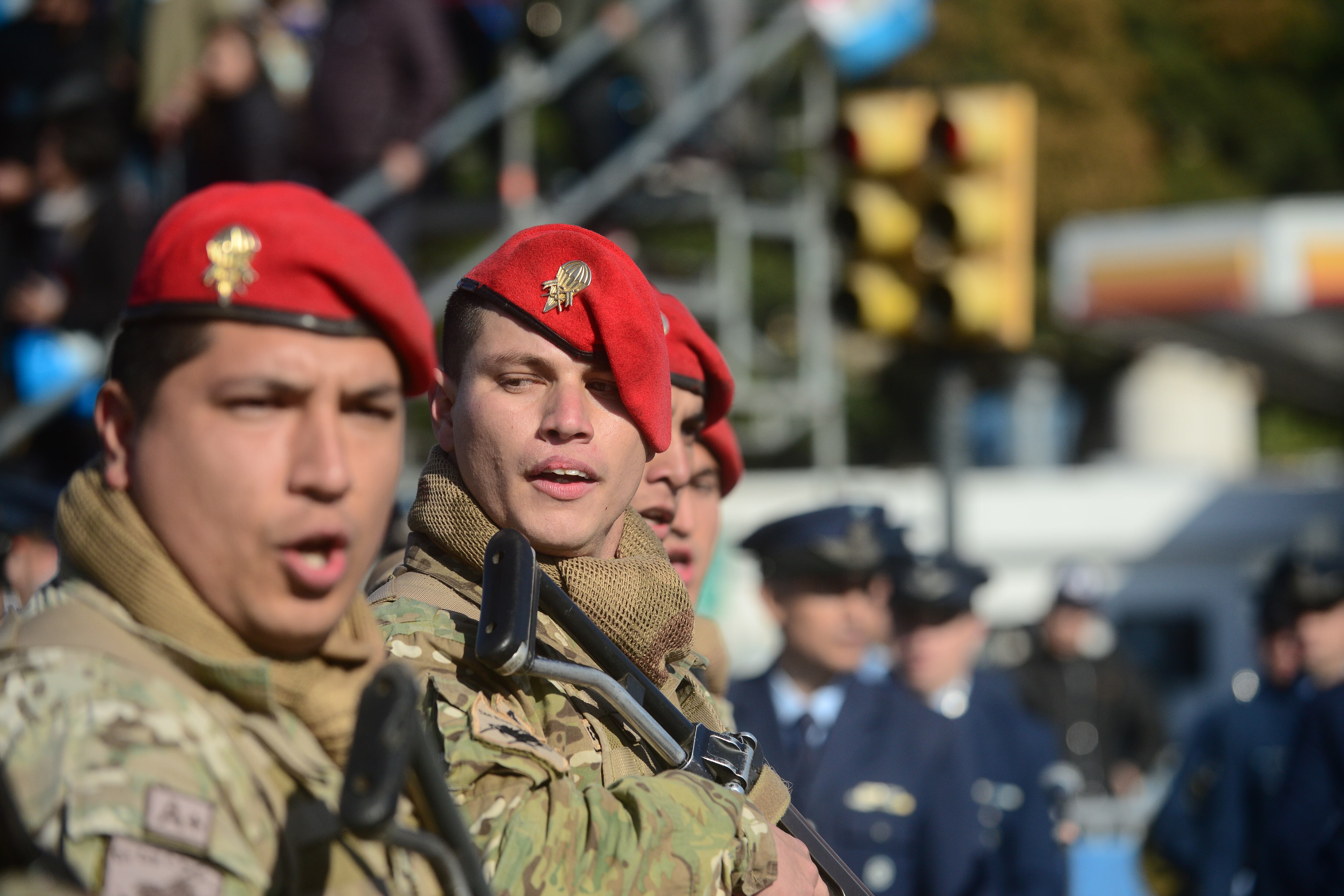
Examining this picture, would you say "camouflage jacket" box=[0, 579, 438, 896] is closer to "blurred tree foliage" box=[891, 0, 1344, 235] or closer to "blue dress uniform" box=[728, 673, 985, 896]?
"blue dress uniform" box=[728, 673, 985, 896]

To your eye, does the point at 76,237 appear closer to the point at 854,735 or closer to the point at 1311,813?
the point at 854,735

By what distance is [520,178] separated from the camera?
8.35 metres

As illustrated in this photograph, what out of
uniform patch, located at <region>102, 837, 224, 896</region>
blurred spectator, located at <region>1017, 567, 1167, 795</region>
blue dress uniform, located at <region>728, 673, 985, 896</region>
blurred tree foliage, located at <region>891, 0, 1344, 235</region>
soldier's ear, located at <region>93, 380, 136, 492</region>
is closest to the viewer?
uniform patch, located at <region>102, 837, 224, 896</region>

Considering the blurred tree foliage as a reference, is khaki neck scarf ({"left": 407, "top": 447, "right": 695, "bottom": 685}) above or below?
below

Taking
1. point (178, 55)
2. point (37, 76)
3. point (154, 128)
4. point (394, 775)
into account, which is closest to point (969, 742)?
point (394, 775)

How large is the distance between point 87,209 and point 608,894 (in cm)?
683

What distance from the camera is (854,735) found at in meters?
4.93

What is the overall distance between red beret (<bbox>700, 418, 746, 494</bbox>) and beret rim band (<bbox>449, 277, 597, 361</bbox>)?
1.32 meters

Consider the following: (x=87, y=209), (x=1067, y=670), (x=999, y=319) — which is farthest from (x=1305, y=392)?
(x=87, y=209)

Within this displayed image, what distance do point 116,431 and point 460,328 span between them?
35.5 inches

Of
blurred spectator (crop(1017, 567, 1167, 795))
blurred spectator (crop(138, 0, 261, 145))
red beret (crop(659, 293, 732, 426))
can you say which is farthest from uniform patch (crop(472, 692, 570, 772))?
blurred spectator (crop(1017, 567, 1167, 795))

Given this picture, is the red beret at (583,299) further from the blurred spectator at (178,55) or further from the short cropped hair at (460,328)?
the blurred spectator at (178,55)

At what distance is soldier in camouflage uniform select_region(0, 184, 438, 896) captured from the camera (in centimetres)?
168

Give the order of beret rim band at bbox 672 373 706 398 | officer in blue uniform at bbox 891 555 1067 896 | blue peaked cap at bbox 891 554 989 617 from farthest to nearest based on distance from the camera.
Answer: blue peaked cap at bbox 891 554 989 617 → officer in blue uniform at bbox 891 555 1067 896 → beret rim band at bbox 672 373 706 398
